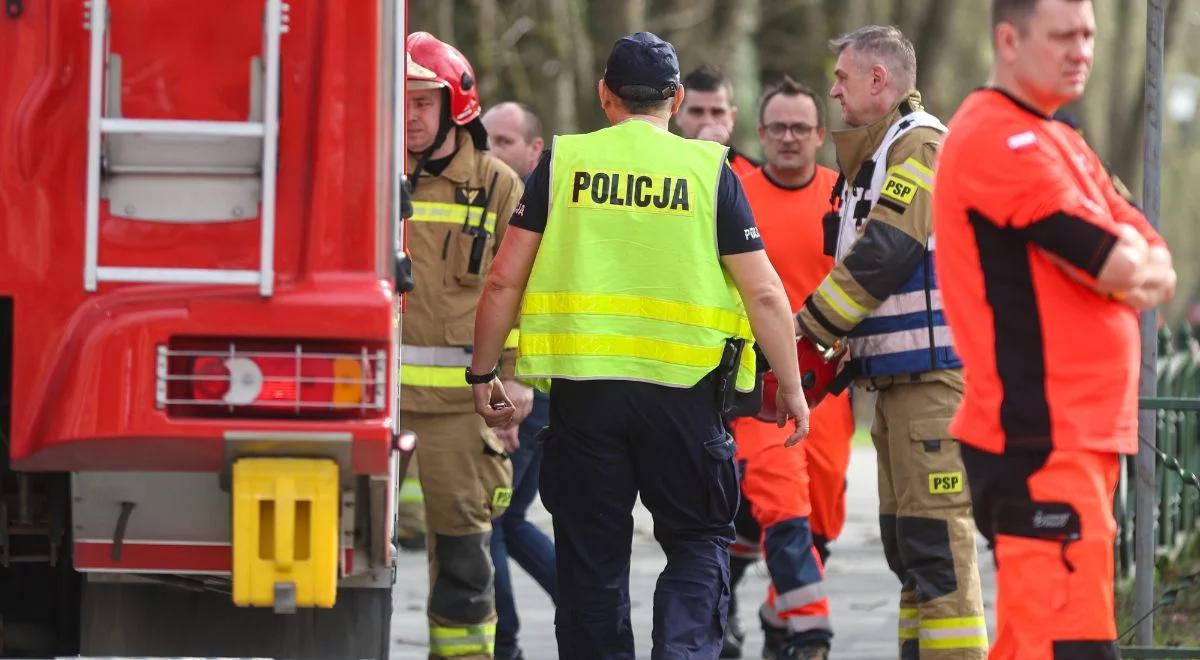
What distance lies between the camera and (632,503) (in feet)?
18.7

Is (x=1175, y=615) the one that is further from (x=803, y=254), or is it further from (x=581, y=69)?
(x=581, y=69)

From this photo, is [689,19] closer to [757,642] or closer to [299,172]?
[757,642]

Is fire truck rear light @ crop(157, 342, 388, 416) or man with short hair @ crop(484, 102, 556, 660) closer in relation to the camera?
fire truck rear light @ crop(157, 342, 388, 416)

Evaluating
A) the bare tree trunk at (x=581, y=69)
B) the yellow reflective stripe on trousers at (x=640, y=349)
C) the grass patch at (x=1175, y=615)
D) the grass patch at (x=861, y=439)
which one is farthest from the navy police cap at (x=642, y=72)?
the grass patch at (x=861, y=439)

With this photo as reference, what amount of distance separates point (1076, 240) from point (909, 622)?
252 cm

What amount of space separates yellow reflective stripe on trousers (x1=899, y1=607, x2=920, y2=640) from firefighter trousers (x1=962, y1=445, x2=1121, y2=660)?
2.11m

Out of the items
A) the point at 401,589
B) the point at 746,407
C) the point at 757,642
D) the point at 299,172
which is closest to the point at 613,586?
the point at 746,407

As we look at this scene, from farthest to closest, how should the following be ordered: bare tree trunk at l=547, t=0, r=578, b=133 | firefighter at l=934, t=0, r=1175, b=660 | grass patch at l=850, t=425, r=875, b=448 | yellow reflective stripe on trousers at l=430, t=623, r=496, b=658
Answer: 1. grass patch at l=850, t=425, r=875, b=448
2. bare tree trunk at l=547, t=0, r=578, b=133
3. yellow reflective stripe on trousers at l=430, t=623, r=496, b=658
4. firefighter at l=934, t=0, r=1175, b=660

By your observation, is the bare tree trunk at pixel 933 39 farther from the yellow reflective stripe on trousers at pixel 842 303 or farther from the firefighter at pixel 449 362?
the yellow reflective stripe on trousers at pixel 842 303

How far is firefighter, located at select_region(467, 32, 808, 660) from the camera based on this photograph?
18.2ft

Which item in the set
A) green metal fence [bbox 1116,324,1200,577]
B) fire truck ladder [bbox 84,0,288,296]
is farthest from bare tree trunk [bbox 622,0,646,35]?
fire truck ladder [bbox 84,0,288,296]

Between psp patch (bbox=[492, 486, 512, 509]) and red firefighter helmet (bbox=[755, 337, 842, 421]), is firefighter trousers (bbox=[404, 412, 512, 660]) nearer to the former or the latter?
psp patch (bbox=[492, 486, 512, 509])

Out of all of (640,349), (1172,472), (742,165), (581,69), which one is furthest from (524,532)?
(581,69)

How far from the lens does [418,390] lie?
6.69 m
